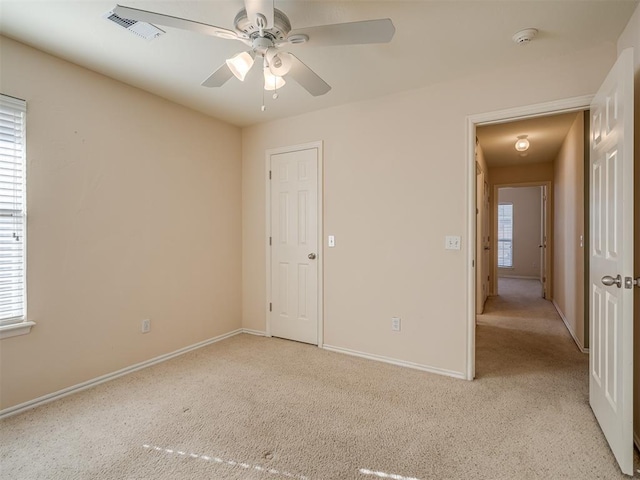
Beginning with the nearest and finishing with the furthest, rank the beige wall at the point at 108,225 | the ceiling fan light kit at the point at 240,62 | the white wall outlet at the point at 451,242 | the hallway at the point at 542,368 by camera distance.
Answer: the ceiling fan light kit at the point at 240,62 → the hallway at the point at 542,368 → the beige wall at the point at 108,225 → the white wall outlet at the point at 451,242

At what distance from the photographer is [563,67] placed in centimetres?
245

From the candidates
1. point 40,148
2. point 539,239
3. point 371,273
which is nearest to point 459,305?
point 371,273

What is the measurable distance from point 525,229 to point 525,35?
7841 millimetres

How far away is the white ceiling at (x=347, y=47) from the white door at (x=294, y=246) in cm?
90

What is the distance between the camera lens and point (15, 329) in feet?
7.40

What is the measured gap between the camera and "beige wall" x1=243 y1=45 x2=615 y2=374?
106 inches

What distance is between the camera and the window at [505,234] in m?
9.02

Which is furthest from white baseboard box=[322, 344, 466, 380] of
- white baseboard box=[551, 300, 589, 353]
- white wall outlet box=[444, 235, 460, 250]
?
white baseboard box=[551, 300, 589, 353]

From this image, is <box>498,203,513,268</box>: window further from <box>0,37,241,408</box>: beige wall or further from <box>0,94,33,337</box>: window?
<box>0,94,33,337</box>: window

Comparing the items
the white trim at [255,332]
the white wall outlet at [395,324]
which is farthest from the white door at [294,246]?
the white wall outlet at [395,324]

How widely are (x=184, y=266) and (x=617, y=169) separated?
344 centimetres

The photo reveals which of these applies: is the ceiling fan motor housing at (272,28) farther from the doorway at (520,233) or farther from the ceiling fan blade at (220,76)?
the doorway at (520,233)

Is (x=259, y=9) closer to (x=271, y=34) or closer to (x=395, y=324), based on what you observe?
(x=271, y=34)

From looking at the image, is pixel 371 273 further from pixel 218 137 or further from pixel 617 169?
pixel 218 137
